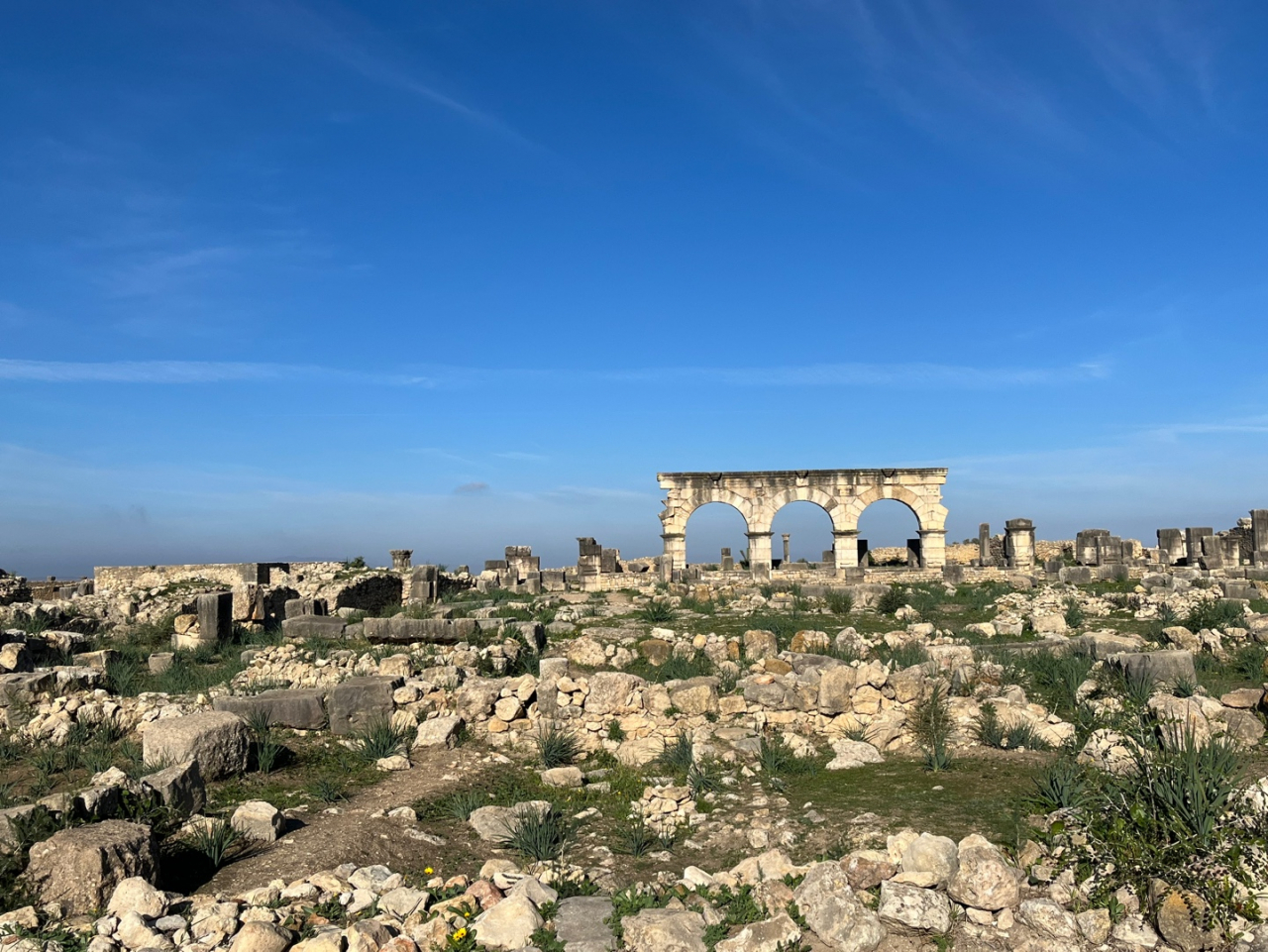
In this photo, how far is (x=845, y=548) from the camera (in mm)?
28094

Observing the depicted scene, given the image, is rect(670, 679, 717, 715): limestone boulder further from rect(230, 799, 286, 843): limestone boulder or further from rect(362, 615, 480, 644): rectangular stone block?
rect(362, 615, 480, 644): rectangular stone block

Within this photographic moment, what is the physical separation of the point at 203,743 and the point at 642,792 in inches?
146

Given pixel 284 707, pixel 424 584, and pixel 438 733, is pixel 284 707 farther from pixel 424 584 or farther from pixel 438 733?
pixel 424 584

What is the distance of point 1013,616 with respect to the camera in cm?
1539

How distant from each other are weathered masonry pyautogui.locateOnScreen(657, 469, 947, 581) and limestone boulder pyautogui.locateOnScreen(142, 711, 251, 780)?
2073cm

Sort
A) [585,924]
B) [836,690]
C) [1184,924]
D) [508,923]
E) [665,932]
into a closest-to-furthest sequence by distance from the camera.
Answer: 1. [1184,924]
2. [665,932]
3. [508,923]
4. [585,924]
5. [836,690]

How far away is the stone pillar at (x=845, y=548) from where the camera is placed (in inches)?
1099

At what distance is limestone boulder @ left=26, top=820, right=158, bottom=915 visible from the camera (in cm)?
510

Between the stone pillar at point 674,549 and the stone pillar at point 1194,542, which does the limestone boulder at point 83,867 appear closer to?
the stone pillar at point 674,549

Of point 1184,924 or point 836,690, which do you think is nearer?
point 1184,924

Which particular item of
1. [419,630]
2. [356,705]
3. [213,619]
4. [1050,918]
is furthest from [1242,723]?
[213,619]

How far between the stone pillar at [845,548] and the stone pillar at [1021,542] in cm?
486

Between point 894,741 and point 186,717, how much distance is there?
630cm

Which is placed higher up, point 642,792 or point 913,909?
point 913,909
